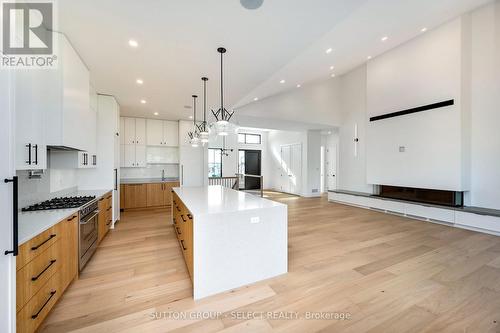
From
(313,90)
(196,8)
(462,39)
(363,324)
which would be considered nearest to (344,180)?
(313,90)

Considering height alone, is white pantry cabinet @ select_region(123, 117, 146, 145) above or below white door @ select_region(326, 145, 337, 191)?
above

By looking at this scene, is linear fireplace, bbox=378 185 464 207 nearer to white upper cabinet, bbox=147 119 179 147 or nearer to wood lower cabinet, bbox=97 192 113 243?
white upper cabinet, bbox=147 119 179 147

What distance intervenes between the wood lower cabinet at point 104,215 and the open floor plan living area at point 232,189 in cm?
7

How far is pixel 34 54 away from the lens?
2033 millimetres

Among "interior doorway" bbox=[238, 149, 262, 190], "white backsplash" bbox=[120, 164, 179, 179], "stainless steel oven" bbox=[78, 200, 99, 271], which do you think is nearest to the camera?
"stainless steel oven" bbox=[78, 200, 99, 271]

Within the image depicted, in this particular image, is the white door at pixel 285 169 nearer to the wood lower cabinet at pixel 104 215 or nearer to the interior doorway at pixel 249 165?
the interior doorway at pixel 249 165

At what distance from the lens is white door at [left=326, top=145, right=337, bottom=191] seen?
31.2ft

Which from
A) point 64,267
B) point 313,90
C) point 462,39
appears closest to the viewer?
point 64,267

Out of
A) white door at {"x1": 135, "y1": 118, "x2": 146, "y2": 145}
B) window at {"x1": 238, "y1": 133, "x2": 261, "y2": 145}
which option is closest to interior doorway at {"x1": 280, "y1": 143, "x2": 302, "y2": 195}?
window at {"x1": 238, "y1": 133, "x2": 261, "y2": 145}

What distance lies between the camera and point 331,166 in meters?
9.81

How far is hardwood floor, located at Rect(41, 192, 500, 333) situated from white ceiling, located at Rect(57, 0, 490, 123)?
2946mm

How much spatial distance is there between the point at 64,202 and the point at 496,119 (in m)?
8.02

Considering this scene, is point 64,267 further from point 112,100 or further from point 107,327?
point 112,100

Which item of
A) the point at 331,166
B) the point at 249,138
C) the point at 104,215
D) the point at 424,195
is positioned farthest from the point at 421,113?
the point at 104,215
